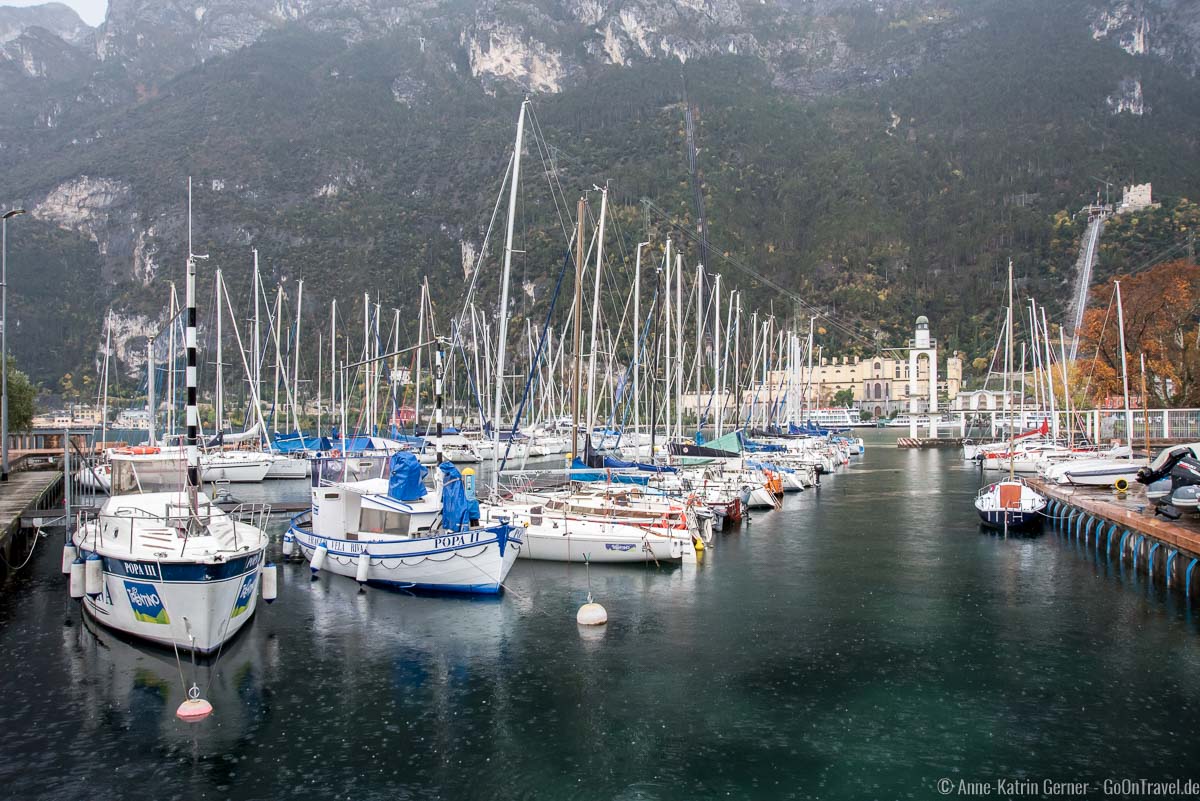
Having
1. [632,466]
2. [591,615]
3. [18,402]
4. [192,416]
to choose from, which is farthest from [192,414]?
[18,402]

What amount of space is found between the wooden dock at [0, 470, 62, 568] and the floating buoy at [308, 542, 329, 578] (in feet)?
31.4

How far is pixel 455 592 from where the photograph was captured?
2769 cm

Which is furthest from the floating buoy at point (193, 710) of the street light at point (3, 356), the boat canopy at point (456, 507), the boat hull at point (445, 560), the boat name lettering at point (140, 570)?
the street light at point (3, 356)

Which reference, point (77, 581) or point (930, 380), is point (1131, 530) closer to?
point (77, 581)

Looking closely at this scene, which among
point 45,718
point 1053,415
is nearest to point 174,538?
point 45,718

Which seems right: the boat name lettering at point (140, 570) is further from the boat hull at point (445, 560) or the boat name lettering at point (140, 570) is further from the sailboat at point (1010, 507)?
the sailboat at point (1010, 507)

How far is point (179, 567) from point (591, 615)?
10437 millimetres

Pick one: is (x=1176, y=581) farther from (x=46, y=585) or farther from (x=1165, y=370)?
(x=1165, y=370)

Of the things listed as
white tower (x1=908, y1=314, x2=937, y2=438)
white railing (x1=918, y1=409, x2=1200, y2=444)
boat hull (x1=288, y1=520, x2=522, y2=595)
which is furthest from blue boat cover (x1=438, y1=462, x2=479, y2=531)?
white tower (x1=908, y1=314, x2=937, y2=438)

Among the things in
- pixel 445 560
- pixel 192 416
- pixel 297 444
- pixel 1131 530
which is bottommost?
pixel 1131 530

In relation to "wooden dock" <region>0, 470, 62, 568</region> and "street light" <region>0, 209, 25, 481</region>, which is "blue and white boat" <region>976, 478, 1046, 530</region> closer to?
"wooden dock" <region>0, 470, 62, 568</region>

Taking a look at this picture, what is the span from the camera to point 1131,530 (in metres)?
34.3

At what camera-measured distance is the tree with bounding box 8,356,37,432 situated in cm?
7450

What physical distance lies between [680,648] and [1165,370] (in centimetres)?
6642
